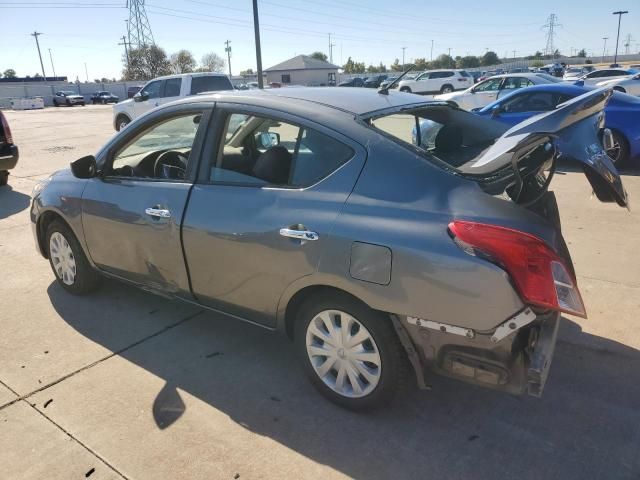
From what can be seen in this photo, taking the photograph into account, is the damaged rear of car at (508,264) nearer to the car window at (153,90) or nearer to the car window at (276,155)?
the car window at (276,155)

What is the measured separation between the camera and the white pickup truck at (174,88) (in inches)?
607

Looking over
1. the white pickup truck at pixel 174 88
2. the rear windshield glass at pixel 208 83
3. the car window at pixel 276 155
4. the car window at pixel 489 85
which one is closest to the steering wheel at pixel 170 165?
the car window at pixel 276 155

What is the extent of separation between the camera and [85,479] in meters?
2.49

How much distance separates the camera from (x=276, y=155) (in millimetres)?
3057

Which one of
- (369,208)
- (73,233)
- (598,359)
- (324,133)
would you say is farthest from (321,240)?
(73,233)

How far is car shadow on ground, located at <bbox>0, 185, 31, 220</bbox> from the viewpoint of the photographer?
25.2 feet

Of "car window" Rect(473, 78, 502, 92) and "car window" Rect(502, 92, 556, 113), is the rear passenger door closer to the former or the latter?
"car window" Rect(502, 92, 556, 113)

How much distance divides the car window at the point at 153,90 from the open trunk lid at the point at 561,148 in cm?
1539

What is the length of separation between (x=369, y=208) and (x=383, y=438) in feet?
3.92

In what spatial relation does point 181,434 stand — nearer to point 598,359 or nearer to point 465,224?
point 465,224

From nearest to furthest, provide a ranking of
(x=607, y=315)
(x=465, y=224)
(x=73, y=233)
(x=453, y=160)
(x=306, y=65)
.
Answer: (x=465, y=224), (x=453, y=160), (x=607, y=315), (x=73, y=233), (x=306, y=65)

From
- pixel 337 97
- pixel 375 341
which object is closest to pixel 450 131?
pixel 337 97

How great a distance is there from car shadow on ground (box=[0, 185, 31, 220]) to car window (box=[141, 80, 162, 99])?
7893 mm

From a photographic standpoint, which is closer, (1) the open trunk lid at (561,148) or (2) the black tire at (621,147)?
(1) the open trunk lid at (561,148)
